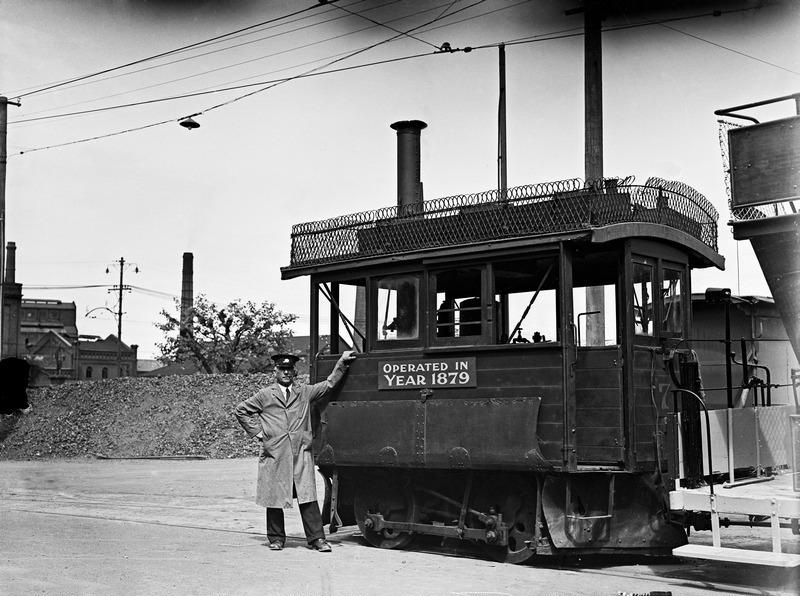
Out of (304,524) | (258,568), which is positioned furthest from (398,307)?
(258,568)

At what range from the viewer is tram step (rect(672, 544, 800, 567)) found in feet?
23.7

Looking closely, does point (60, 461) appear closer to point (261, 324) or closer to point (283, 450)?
point (283, 450)

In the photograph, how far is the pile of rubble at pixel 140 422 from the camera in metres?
32.0

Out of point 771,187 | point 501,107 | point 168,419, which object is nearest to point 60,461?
point 168,419

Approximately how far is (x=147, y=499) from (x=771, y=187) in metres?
12.7

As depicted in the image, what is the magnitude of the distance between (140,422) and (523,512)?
89.9 feet

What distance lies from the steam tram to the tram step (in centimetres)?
115

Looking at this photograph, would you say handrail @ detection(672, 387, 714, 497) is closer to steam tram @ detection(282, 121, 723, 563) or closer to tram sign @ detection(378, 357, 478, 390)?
steam tram @ detection(282, 121, 723, 563)

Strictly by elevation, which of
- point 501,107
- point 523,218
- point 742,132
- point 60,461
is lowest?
point 60,461

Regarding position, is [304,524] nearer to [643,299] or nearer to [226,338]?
[643,299]

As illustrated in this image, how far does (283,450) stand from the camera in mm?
10203

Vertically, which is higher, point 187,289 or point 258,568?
point 187,289

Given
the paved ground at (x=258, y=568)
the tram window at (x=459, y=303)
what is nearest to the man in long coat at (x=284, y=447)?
the paved ground at (x=258, y=568)

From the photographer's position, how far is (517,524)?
9.42 meters
